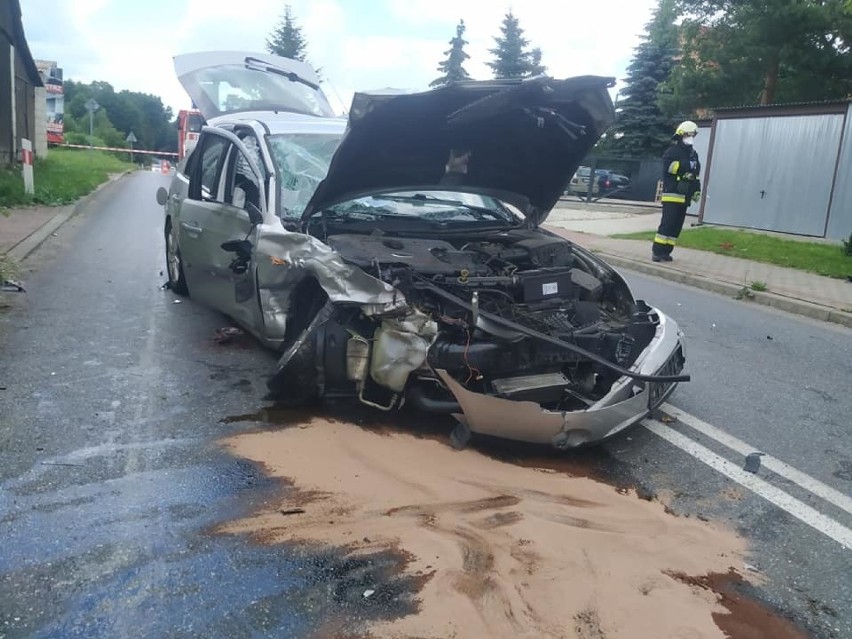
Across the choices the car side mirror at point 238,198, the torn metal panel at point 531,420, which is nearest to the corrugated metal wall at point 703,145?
the car side mirror at point 238,198

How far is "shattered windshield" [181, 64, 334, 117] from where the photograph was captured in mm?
8250

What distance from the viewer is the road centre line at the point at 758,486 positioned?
11.6 feet

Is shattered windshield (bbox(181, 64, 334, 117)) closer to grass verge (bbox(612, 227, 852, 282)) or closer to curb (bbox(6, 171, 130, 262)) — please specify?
curb (bbox(6, 171, 130, 262))

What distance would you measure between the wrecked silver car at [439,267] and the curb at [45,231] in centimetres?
498

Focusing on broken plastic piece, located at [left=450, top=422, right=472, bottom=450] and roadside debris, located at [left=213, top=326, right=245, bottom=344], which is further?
roadside debris, located at [left=213, top=326, right=245, bottom=344]

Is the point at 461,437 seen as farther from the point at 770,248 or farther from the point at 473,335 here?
the point at 770,248

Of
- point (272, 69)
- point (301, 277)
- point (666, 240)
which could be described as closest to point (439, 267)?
point (301, 277)

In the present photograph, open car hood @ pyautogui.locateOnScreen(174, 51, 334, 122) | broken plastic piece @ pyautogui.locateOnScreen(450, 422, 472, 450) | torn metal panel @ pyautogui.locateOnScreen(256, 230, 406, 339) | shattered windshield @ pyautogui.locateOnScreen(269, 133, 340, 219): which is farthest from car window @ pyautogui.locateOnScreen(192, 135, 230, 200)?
broken plastic piece @ pyautogui.locateOnScreen(450, 422, 472, 450)

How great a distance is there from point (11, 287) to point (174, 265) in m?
1.79

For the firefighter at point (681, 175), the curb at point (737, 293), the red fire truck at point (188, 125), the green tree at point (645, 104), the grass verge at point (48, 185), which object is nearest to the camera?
the curb at point (737, 293)

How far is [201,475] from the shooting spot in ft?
12.5

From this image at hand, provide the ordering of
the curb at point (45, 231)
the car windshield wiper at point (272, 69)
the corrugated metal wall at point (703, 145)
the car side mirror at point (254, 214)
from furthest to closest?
the corrugated metal wall at point (703, 145), the curb at point (45, 231), the car windshield wiper at point (272, 69), the car side mirror at point (254, 214)

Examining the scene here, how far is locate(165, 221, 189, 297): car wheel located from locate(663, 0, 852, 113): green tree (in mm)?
19594

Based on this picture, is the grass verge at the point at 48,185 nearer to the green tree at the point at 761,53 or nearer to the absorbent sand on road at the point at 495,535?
the absorbent sand on road at the point at 495,535
